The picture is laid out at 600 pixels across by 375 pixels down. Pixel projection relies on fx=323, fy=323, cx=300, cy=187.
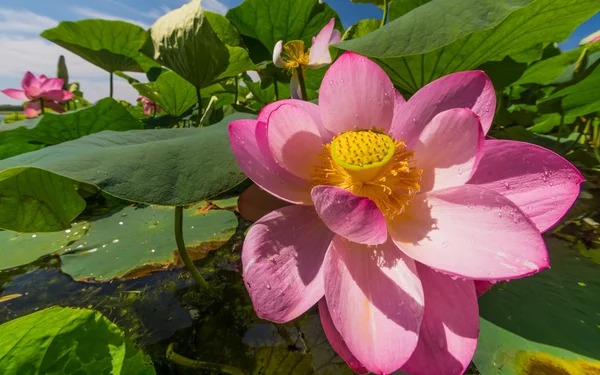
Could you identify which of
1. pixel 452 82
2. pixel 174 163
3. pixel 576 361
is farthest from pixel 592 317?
pixel 174 163

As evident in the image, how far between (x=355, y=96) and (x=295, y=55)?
70 cm

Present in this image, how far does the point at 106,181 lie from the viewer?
1.23 feet

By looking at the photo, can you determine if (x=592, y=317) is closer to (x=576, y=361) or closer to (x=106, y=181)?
(x=576, y=361)

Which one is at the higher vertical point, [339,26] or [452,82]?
[339,26]

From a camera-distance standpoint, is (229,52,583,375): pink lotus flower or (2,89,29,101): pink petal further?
(2,89,29,101): pink petal

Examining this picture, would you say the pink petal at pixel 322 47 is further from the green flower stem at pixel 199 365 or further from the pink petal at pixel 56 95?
the pink petal at pixel 56 95

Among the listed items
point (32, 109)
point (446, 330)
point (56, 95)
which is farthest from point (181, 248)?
point (32, 109)

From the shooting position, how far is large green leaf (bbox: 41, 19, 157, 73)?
1.18m

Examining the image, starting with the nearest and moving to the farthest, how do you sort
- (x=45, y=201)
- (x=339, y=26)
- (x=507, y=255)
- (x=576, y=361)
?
(x=507, y=255) → (x=576, y=361) → (x=45, y=201) → (x=339, y=26)

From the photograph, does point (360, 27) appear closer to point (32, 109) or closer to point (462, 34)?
point (462, 34)

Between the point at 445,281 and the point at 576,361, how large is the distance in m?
0.22

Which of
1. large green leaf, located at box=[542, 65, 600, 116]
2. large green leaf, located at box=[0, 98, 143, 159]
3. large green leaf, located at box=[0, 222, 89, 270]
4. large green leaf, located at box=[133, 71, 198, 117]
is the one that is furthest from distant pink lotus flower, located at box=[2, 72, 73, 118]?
large green leaf, located at box=[542, 65, 600, 116]

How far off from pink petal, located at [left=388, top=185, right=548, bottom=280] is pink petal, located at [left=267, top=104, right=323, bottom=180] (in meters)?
0.13

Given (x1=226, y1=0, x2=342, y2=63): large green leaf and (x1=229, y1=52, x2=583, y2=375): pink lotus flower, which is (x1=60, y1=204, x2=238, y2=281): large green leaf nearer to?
(x1=229, y1=52, x2=583, y2=375): pink lotus flower
